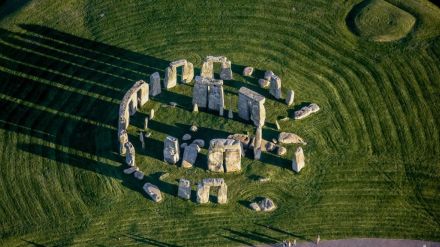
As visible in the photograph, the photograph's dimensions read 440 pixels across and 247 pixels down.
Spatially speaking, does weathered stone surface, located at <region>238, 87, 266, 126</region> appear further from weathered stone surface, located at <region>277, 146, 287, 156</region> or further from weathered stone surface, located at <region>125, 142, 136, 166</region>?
weathered stone surface, located at <region>125, 142, 136, 166</region>

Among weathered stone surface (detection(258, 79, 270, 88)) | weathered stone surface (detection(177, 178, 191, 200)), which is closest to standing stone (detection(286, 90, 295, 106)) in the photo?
weathered stone surface (detection(258, 79, 270, 88))

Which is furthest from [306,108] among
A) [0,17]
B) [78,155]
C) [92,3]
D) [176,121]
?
[0,17]

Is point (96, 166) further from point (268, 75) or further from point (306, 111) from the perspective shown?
point (306, 111)

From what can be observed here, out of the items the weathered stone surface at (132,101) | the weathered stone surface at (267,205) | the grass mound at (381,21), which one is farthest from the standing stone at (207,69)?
the weathered stone surface at (267,205)

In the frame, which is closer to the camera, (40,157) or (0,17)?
(40,157)

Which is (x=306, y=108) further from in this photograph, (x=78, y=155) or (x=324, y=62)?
(x=78, y=155)

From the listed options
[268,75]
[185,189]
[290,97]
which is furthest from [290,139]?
[185,189]
